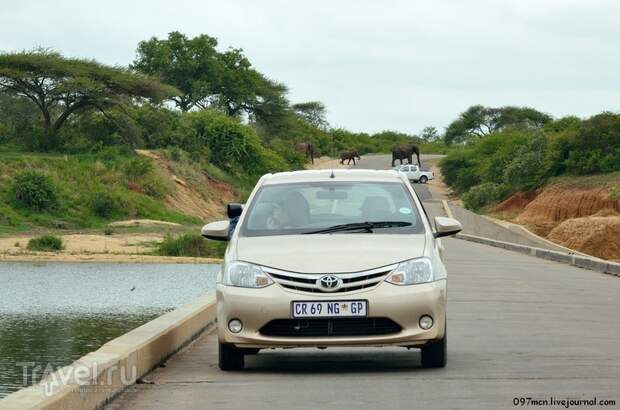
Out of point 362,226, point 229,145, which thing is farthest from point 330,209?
point 229,145

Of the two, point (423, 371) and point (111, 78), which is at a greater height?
point (111, 78)

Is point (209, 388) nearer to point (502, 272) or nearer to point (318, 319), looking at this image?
point (318, 319)

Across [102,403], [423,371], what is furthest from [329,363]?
[102,403]

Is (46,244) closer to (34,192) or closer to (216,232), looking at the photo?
(34,192)

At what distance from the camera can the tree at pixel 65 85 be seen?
62.2 m

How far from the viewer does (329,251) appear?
1043 centimetres

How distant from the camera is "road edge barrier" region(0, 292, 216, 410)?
7.95 m

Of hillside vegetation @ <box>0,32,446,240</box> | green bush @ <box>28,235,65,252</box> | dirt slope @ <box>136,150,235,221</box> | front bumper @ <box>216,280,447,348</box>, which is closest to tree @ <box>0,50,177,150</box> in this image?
hillside vegetation @ <box>0,32,446,240</box>

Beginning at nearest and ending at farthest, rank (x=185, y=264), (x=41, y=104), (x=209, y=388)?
(x=209, y=388), (x=185, y=264), (x=41, y=104)

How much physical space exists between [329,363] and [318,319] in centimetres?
129

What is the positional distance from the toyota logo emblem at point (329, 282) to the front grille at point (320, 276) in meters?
0.02

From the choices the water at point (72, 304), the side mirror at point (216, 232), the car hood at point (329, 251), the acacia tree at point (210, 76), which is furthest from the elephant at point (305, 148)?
the car hood at point (329, 251)

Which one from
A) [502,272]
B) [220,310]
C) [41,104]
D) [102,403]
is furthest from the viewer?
[41,104]

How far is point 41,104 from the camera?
64312 mm
